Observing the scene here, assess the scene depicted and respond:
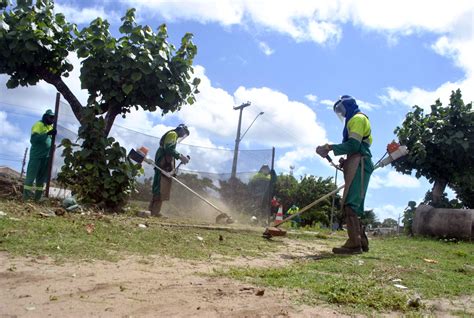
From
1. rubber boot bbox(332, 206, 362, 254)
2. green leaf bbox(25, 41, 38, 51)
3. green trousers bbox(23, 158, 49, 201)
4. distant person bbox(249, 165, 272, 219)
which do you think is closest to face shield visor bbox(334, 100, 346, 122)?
rubber boot bbox(332, 206, 362, 254)

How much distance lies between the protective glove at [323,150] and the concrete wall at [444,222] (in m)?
5.14

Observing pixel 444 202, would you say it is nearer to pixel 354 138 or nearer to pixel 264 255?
pixel 354 138

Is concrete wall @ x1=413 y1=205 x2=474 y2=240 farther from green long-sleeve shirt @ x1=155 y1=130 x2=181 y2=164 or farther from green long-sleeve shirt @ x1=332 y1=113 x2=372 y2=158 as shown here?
green long-sleeve shirt @ x1=155 y1=130 x2=181 y2=164

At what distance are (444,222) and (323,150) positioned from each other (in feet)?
17.3

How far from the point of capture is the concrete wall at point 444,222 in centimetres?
989

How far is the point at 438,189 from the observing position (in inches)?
468

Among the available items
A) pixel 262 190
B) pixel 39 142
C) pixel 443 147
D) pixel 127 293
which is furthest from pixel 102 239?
pixel 443 147

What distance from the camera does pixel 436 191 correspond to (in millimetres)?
11898

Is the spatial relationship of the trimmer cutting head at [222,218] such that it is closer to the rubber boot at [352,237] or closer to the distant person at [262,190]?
the distant person at [262,190]

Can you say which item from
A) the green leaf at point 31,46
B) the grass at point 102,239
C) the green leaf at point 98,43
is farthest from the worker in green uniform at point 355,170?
the green leaf at point 31,46

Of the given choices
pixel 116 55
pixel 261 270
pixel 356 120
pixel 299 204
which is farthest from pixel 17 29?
pixel 299 204

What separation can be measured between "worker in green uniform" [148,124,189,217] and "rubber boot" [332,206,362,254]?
4.49 m

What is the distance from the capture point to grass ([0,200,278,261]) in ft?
14.1

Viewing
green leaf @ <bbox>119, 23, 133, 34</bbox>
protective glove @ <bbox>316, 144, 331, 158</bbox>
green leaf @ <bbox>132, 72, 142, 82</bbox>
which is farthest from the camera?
green leaf @ <bbox>119, 23, 133, 34</bbox>
